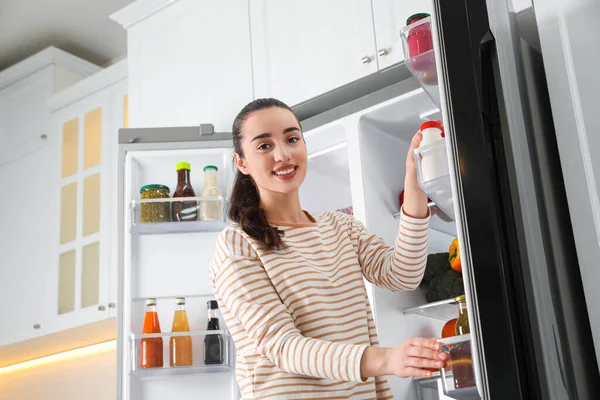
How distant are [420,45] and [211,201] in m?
0.99

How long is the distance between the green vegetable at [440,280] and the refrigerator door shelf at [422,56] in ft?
2.46

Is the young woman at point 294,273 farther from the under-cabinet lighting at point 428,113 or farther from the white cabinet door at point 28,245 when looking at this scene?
the white cabinet door at point 28,245

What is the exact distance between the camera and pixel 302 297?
3.93 feet

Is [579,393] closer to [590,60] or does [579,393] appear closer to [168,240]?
[590,60]

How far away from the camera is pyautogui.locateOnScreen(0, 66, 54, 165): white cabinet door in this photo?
3447 mm

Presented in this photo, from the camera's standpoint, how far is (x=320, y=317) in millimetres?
1190

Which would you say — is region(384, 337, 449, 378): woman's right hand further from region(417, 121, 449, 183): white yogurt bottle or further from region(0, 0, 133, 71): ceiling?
region(0, 0, 133, 71): ceiling

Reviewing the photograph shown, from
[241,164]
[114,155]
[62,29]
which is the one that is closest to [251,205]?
[241,164]

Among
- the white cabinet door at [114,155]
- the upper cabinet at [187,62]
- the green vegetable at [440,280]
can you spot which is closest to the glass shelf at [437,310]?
the green vegetable at [440,280]

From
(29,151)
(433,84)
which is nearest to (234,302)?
(433,84)

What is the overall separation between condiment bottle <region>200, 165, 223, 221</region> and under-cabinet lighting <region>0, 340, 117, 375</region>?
5.70 ft

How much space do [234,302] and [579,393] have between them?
0.61m

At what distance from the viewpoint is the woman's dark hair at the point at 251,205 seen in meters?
1.26

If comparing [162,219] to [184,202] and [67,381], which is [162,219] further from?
[67,381]
